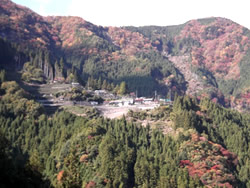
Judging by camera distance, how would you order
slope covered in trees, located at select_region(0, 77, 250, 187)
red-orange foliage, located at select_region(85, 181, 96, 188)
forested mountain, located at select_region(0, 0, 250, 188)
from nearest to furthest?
red-orange foliage, located at select_region(85, 181, 96, 188) → forested mountain, located at select_region(0, 0, 250, 188) → slope covered in trees, located at select_region(0, 77, 250, 187)

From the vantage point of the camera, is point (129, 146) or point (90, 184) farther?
point (129, 146)

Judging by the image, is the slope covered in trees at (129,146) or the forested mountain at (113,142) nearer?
the forested mountain at (113,142)

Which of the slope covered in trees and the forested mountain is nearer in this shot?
the forested mountain

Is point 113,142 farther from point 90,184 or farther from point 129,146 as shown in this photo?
point 90,184

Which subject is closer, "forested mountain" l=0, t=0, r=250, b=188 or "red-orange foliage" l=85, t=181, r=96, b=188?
"red-orange foliage" l=85, t=181, r=96, b=188

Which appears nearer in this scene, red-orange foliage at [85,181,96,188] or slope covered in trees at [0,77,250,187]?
red-orange foliage at [85,181,96,188]

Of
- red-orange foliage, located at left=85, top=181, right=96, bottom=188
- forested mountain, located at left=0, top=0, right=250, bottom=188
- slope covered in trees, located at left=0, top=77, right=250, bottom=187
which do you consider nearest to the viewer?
red-orange foliage, located at left=85, top=181, right=96, bottom=188

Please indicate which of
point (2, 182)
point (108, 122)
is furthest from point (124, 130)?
point (2, 182)

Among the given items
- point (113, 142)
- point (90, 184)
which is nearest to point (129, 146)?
point (113, 142)

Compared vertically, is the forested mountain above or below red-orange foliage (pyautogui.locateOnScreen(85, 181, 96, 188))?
above

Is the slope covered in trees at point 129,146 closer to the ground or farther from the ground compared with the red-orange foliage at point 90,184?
farther from the ground

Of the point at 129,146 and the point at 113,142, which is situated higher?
the point at 113,142

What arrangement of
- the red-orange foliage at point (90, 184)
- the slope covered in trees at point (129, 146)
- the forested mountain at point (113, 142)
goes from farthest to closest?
the slope covered in trees at point (129, 146), the forested mountain at point (113, 142), the red-orange foliage at point (90, 184)
